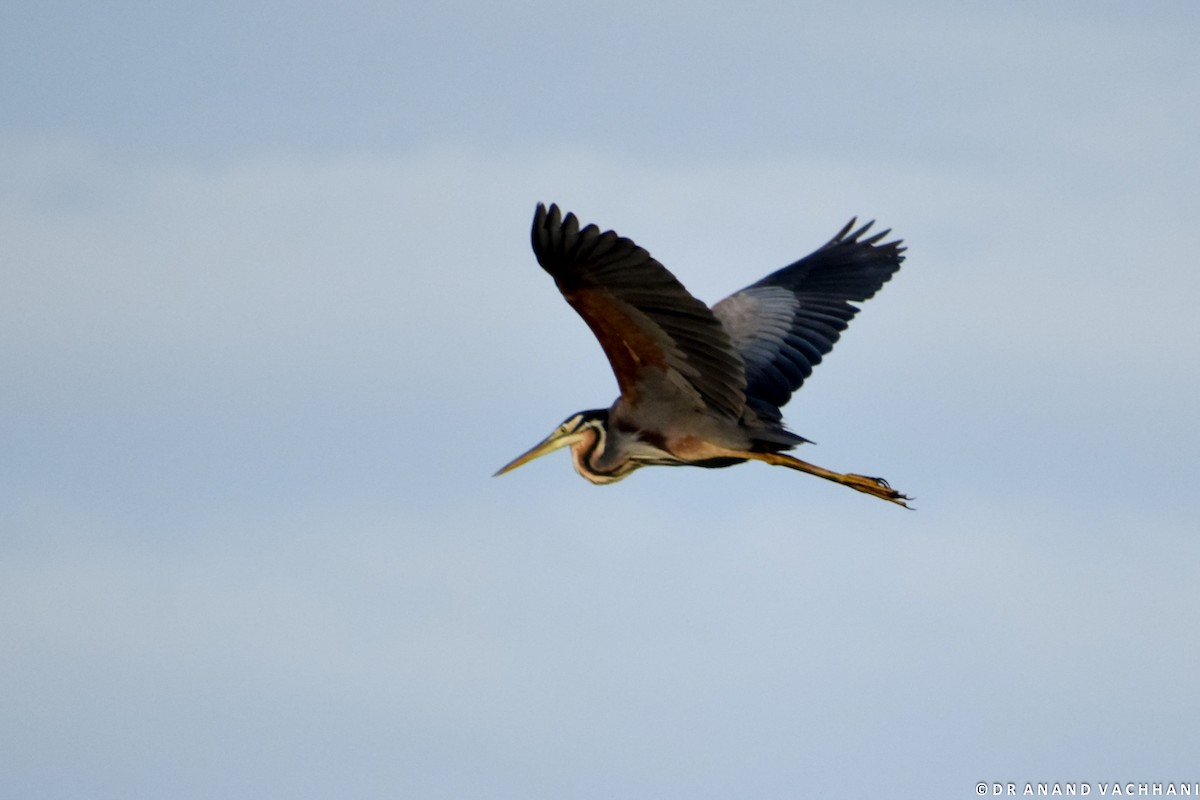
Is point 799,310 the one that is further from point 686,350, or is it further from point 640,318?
point 640,318

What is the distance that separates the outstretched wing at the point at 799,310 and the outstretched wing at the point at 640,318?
1070 millimetres

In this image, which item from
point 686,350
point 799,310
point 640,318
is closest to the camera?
point 640,318

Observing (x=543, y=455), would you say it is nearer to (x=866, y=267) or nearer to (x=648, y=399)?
(x=648, y=399)

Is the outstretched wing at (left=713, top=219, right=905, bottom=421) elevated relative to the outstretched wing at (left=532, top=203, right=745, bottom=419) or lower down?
elevated

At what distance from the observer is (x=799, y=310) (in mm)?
13969

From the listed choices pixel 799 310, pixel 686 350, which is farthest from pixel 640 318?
pixel 799 310

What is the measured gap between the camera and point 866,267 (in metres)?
14.6

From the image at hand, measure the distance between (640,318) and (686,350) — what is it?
1.62 ft

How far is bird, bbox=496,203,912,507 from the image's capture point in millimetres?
10367

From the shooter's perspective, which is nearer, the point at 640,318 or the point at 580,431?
the point at 640,318

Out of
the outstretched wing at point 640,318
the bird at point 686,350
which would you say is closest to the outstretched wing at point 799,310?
the bird at point 686,350

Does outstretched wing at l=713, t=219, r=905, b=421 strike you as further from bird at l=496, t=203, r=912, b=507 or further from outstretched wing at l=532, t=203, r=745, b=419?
outstretched wing at l=532, t=203, r=745, b=419

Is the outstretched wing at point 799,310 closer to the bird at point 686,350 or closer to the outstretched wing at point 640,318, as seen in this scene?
the bird at point 686,350

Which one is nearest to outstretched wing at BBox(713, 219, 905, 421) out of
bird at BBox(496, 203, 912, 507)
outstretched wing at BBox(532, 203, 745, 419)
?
bird at BBox(496, 203, 912, 507)
